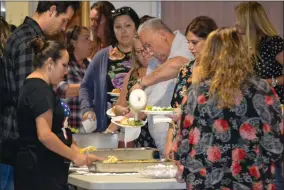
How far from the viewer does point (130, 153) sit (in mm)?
4176

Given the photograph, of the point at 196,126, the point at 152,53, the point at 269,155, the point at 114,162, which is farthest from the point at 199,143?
the point at 152,53

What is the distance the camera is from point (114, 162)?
3863 mm

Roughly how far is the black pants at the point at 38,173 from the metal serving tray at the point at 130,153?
1.29ft

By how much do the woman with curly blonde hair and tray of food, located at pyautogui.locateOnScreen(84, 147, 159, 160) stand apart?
93 centimetres

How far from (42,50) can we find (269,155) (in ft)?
4.30

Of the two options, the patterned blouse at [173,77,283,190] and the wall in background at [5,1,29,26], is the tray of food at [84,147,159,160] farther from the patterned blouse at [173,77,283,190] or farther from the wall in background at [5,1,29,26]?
the wall in background at [5,1,29,26]

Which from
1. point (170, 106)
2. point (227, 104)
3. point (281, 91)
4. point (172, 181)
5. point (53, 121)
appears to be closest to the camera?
point (227, 104)

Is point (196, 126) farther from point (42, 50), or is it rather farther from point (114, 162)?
point (42, 50)

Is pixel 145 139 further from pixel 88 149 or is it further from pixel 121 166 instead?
pixel 121 166

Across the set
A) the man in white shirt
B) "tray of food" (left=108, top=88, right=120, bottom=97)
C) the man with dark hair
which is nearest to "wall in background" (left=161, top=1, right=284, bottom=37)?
"tray of food" (left=108, top=88, right=120, bottom=97)

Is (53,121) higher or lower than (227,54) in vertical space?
lower

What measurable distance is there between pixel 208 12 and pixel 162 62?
339 cm

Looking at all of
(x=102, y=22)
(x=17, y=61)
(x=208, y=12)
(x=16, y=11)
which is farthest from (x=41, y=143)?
(x=208, y=12)

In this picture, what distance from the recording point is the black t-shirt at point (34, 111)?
374 centimetres
